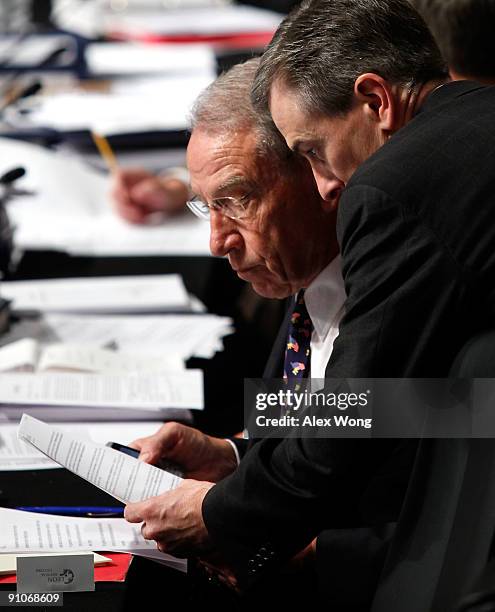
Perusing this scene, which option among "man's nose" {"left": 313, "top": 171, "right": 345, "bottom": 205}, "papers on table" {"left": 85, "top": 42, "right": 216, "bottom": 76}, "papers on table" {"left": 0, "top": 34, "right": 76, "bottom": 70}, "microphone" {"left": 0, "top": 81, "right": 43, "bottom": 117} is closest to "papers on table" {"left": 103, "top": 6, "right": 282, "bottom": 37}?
"papers on table" {"left": 85, "top": 42, "right": 216, "bottom": 76}

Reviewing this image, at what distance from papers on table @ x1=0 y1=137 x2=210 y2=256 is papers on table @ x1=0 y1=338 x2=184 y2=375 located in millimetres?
801

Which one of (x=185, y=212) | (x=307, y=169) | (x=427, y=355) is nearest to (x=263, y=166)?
(x=307, y=169)

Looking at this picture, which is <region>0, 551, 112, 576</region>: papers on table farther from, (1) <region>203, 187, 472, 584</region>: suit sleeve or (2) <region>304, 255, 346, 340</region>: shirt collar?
(2) <region>304, 255, 346, 340</region>: shirt collar

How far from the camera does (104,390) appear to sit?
2020 mm

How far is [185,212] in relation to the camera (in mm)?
3289

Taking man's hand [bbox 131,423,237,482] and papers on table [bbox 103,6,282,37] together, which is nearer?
man's hand [bbox 131,423,237,482]

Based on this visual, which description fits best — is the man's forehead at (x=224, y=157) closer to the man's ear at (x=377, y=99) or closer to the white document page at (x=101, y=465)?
the man's ear at (x=377, y=99)

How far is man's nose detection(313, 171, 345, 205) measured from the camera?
4.91ft

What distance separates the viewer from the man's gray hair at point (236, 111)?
1650mm

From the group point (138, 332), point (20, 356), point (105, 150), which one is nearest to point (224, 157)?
point (20, 356)

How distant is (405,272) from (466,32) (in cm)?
152

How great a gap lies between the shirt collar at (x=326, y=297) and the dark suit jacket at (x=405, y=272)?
0.40 metres

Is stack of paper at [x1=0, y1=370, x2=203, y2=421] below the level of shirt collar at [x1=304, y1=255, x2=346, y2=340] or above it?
below

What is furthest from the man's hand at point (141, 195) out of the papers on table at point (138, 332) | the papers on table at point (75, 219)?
the papers on table at point (138, 332)
